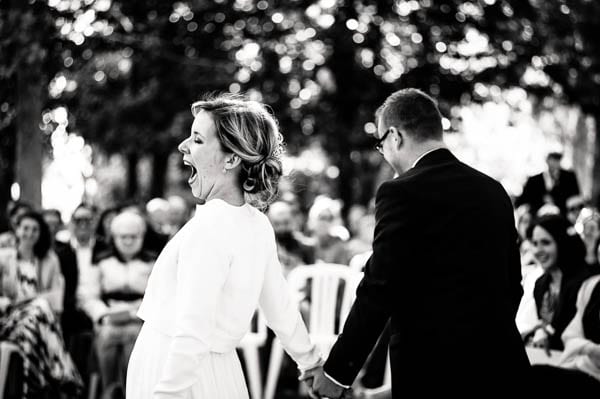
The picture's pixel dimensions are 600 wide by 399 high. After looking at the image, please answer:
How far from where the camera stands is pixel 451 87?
14.5 meters

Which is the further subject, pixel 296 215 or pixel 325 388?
pixel 296 215

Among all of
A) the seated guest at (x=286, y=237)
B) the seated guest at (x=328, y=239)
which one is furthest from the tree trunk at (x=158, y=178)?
the seated guest at (x=286, y=237)

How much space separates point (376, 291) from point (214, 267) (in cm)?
74

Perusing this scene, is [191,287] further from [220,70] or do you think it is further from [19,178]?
[220,70]

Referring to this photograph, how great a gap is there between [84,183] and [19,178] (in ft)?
42.0

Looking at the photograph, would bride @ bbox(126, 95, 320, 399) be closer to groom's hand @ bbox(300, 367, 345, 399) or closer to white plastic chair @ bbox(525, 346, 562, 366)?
groom's hand @ bbox(300, 367, 345, 399)

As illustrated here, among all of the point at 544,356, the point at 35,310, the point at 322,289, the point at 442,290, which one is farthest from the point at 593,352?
the point at 35,310

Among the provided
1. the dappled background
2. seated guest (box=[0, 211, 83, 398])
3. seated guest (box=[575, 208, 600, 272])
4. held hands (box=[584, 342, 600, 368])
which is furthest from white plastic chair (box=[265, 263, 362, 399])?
the dappled background

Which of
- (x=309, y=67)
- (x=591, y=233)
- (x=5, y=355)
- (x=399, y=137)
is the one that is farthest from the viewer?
(x=309, y=67)

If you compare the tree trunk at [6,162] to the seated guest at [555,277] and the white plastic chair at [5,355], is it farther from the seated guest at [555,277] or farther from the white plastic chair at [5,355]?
the seated guest at [555,277]

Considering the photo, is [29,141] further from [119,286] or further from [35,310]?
[35,310]

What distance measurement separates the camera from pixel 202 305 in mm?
3123

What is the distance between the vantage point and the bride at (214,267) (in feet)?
10.3

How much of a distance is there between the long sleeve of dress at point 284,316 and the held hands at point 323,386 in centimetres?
3
